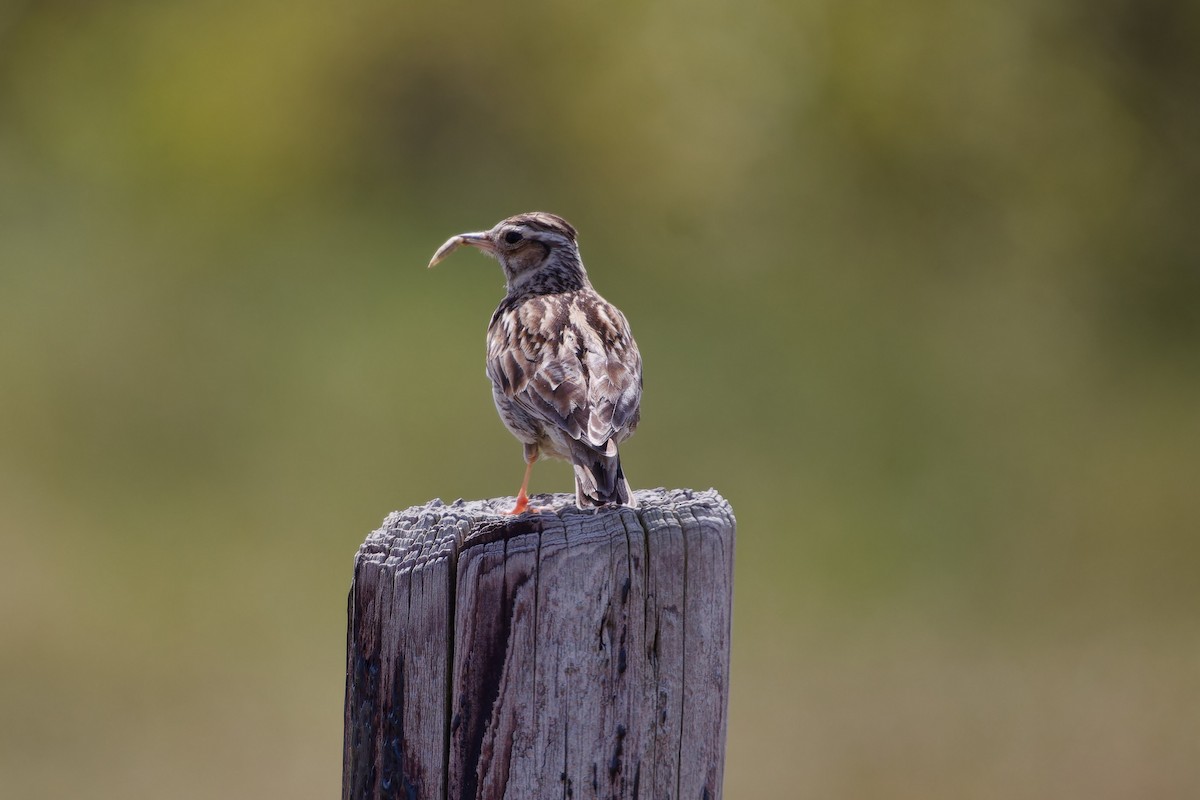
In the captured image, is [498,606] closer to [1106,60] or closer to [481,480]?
[481,480]

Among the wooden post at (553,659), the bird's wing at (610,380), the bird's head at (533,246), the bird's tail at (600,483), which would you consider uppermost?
the bird's head at (533,246)

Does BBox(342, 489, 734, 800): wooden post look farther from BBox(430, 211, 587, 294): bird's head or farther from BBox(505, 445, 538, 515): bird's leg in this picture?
BBox(430, 211, 587, 294): bird's head

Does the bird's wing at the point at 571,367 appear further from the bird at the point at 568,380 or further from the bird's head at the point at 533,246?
the bird's head at the point at 533,246

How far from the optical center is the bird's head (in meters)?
6.98

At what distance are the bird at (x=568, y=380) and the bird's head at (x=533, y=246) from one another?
0.11 ft

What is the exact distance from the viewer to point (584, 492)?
15.5ft

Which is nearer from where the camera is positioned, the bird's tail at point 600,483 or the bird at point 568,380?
the bird's tail at point 600,483

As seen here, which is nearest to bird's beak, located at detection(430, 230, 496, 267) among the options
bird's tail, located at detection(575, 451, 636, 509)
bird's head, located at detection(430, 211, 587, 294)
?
bird's head, located at detection(430, 211, 587, 294)

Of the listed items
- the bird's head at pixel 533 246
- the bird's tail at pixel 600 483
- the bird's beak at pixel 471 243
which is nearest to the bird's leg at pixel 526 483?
the bird's tail at pixel 600 483

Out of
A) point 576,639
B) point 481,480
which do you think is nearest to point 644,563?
point 576,639

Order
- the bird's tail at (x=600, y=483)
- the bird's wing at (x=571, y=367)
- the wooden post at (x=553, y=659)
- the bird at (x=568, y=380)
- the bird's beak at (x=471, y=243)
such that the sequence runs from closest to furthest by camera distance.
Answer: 1. the wooden post at (x=553, y=659)
2. the bird's tail at (x=600, y=483)
3. the bird at (x=568, y=380)
4. the bird's wing at (x=571, y=367)
5. the bird's beak at (x=471, y=243)

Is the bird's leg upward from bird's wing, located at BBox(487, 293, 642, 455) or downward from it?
downward

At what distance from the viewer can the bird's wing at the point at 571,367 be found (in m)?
5.21

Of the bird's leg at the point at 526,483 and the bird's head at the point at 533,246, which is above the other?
the bird's head at the point at 533,246
